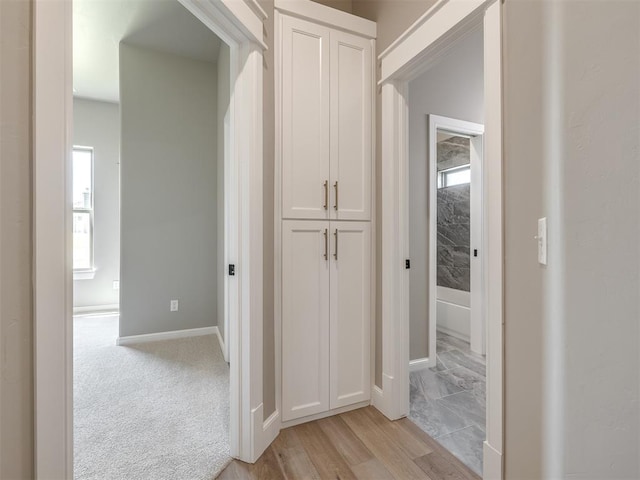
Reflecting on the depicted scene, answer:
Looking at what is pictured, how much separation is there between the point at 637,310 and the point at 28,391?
1303 mm

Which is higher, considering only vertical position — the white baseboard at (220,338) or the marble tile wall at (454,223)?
the marble tile wall at (454,223)

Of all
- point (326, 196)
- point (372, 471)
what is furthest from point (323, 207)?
point (372, 471)

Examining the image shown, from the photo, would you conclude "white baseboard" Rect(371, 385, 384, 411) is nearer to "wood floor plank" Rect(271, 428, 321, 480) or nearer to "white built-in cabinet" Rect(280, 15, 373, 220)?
"wood floor plank" Rect(271, 428, 321, 480)

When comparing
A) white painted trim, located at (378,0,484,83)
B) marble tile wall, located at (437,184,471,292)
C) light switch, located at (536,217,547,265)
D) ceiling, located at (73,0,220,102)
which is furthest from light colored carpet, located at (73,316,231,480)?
ceiling, located at (73,0,220,102)

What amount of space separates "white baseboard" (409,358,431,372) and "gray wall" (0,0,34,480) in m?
2.39

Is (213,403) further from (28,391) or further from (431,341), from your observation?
(431,341)

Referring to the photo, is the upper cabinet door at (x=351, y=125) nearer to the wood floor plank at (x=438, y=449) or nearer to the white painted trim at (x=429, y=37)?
the white painted trim at (x=429, y=37)

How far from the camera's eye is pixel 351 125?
74.5 inches

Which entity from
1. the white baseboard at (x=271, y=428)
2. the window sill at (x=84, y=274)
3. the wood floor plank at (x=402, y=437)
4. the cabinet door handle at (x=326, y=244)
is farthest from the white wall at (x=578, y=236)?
the window sill at (x=84, y=274)

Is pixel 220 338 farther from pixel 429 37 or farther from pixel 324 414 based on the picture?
pixel 429 37

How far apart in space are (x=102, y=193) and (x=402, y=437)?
199 inches

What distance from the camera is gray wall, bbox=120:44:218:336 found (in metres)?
3.13

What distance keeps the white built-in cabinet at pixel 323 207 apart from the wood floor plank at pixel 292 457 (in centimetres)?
10

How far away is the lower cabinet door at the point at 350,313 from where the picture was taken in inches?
72.7
